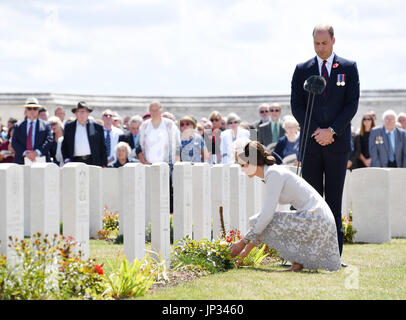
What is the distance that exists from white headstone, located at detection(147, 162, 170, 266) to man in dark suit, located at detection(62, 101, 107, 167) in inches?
228

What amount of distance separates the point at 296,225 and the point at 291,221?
0.06 metres

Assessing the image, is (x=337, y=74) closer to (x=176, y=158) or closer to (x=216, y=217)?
(x=216, y=217)

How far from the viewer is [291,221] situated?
7719mm

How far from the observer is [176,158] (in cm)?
1284

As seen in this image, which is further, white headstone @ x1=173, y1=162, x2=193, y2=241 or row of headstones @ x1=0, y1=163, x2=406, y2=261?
white headstone @ x1=173, y1=162, x2=193, y2=241

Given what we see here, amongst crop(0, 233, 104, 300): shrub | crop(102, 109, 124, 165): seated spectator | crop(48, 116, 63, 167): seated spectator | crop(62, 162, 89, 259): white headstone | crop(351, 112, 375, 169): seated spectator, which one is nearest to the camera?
crop(0, 233, 104, 300): shrub

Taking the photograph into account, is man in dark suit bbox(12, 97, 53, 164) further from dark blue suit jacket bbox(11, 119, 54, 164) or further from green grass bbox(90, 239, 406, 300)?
green grass bbox(90, 239, 406, 300)

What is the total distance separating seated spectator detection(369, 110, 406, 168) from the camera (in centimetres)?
1544

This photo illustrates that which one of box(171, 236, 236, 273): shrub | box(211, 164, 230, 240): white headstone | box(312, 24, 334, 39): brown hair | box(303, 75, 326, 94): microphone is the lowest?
box(171, 236, 236, 273): shrub

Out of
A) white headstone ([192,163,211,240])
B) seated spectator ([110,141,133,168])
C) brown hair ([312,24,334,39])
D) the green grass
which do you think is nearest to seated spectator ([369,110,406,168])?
seated spectator ([110,141,133,168])

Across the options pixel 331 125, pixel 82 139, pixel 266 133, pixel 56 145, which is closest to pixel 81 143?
pixel 82 139

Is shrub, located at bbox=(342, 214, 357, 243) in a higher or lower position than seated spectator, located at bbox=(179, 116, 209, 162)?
lower

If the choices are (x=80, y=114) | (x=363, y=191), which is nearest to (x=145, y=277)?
(x=363, y=191)

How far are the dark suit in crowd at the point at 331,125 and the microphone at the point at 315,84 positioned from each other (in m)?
0.26
